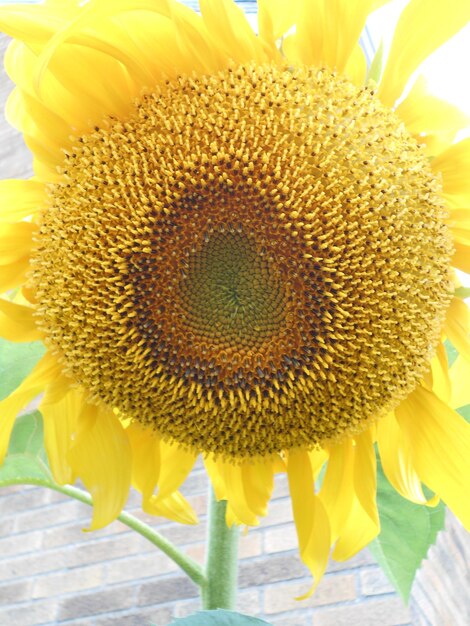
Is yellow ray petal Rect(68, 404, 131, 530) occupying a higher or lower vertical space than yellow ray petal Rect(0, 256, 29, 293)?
lower

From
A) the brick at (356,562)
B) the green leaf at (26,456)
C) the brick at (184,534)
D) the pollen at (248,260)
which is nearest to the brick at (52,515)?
the brick at (184,534)

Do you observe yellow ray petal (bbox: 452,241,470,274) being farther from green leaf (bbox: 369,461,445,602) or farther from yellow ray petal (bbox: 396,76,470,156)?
green leaf (bbox: 369,461,445,602)

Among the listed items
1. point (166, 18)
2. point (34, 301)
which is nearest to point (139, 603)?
point (34, 301)

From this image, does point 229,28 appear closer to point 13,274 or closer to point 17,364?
point 13,274

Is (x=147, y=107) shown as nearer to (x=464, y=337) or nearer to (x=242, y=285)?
(x=242, y=285)

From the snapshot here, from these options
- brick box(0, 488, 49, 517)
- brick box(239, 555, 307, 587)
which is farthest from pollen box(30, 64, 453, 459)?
brick box(0, 488, 49, 517)

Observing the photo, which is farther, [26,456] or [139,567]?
[139,567]

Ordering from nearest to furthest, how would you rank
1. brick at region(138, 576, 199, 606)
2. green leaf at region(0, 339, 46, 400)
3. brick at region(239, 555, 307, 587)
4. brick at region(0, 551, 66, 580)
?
1. green leaf at region(0, 339, 46, 400)
2. brick at region(239, 555, 307, 587)
3. brick at region(138, 576, 199, 606)
4. brick at region(0, 551, 66, 580)

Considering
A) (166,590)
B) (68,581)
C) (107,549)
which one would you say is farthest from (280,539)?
(68,581)
